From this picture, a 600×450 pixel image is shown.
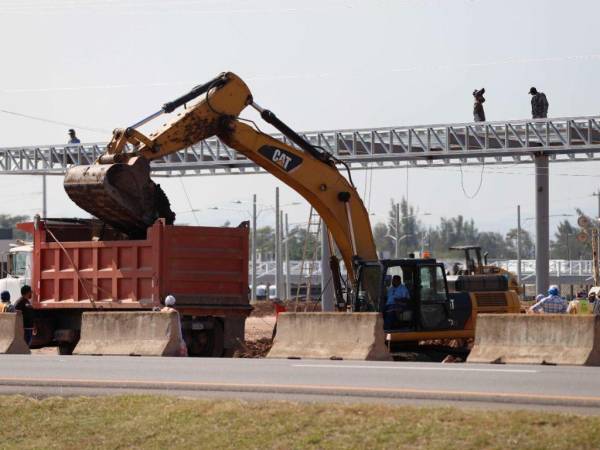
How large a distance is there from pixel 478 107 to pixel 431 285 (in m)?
27.5

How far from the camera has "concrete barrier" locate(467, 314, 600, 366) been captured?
1980 cm

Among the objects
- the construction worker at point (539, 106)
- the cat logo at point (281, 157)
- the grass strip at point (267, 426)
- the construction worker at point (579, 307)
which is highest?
the construction worker at point (539, 106)

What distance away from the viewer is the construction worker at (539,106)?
50.7 metres

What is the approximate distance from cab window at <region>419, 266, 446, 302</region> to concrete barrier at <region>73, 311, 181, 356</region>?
499 centimetres

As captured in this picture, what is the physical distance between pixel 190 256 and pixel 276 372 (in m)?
8.36

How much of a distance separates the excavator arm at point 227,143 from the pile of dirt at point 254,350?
2437 millimetres

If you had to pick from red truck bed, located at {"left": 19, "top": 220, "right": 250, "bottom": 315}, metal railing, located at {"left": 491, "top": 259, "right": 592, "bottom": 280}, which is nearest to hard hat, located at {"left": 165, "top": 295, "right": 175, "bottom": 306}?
red truck bed, located at {"left": 19, "top": 220, "right": 250, "bottom": 315}

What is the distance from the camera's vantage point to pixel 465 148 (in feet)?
169

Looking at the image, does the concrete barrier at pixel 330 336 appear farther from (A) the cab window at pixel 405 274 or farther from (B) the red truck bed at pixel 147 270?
(B) the red truck bed at pixel 147 270

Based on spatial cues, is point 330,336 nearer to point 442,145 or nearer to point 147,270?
point 147,270

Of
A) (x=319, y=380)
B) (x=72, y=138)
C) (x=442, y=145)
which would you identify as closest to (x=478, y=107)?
(x=442, y=145)

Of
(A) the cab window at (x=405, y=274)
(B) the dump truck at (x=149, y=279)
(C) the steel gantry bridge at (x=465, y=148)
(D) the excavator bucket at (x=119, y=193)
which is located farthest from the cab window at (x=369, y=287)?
(C) the steel gantry bridge at (x=465, y=148)

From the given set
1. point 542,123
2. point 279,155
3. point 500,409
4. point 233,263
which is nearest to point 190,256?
point 233,263

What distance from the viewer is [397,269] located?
84.5 feet
